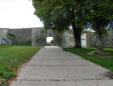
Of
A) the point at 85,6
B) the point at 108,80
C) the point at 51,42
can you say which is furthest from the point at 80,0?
the point at 51,42

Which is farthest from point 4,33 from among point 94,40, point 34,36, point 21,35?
point 94,40

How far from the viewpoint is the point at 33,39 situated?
34.6 meters

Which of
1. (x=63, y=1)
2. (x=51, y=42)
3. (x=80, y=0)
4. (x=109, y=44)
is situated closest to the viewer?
(x=63, y=1)

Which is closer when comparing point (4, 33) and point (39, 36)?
point (39, 36)

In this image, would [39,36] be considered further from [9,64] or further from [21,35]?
[9,64]

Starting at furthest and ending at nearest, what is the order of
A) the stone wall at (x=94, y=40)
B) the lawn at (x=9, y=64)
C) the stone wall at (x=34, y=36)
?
the stone wall at (x=34, y=36) < the stone wall at (x=94, y=40) < the lawn at (x=9, y=64)

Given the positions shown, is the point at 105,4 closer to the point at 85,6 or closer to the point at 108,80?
the point at 85,6

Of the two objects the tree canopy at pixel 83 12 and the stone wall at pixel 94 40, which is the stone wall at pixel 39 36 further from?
the tree canopy at pixel 83 12

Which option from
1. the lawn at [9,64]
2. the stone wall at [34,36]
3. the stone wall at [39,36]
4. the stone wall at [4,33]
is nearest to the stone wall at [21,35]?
the stone wall at [34,36]

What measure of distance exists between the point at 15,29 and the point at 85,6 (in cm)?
3017

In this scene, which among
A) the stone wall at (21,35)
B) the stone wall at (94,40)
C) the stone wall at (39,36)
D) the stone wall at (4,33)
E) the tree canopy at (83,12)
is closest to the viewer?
the tree canopy at (83,12)

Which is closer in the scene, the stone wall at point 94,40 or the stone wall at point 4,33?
the stone wall at point 94,40

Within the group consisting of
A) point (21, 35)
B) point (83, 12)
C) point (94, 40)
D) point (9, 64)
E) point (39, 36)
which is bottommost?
point (9, 64)

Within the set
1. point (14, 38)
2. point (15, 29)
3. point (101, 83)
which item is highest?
point (15, 29)
